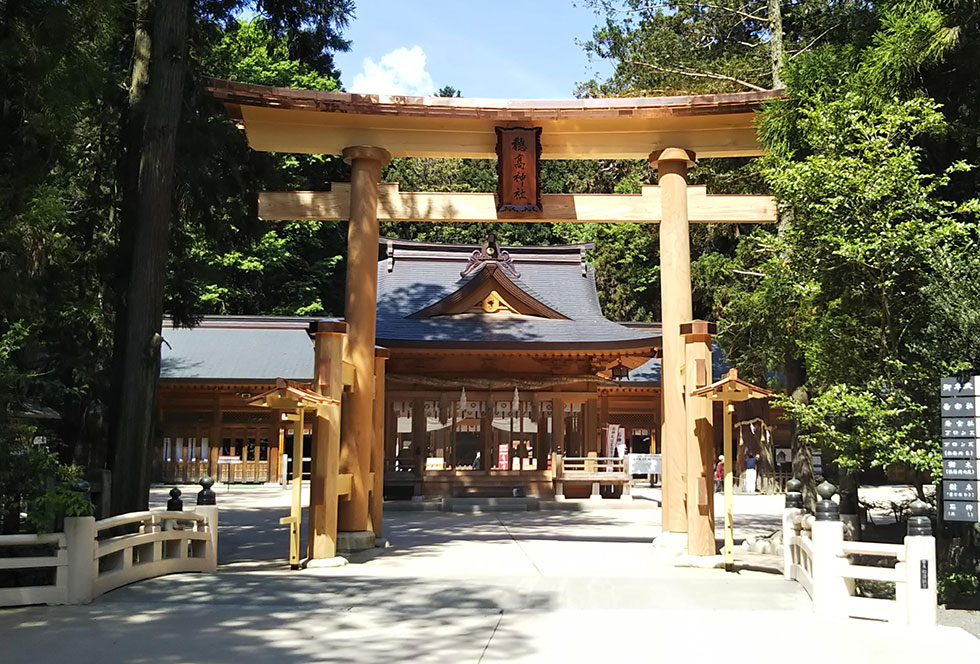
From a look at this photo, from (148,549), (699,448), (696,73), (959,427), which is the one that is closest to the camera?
(959,427)

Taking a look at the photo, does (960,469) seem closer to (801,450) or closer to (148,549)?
(801,450)

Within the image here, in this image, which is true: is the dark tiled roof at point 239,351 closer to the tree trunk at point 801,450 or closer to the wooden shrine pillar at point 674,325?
the tree trunk at point 801,450

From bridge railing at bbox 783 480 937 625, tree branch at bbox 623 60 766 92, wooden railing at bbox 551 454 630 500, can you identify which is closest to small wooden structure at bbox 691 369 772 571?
bridge railing at bbox 783 480 937 625

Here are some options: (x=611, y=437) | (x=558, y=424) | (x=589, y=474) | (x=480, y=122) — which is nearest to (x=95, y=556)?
(x=480, y=122)

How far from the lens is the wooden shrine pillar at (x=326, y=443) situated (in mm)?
10438

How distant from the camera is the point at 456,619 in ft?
24.0

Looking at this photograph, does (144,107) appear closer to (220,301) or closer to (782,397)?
(782,397)

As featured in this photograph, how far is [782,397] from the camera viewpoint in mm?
9953

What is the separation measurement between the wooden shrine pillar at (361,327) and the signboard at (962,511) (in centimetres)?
685

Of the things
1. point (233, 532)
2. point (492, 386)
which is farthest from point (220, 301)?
point (233, 532)

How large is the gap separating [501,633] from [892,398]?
4707mm

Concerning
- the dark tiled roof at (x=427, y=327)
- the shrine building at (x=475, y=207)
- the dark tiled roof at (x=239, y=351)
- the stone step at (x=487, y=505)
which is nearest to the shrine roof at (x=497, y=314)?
the dark tiled roof at (x=427, y=327)

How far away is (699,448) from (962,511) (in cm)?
366

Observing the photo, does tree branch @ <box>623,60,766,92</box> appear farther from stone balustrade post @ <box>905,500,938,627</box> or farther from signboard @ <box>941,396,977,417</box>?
stone balustrade post @ <box>905,500,938,627</box>
